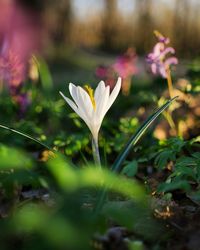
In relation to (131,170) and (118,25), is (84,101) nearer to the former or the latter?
(131,170)

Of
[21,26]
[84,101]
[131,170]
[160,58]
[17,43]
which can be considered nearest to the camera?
[84,101]

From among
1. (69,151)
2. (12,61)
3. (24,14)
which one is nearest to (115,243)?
(69,151)

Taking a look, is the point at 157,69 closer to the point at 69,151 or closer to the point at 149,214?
the point at 69,151

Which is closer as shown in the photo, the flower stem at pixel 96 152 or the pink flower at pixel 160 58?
the flower stem at pixel 96 152

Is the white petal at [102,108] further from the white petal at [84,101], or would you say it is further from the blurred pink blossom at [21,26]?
the blurred pink blossom at [21,26]

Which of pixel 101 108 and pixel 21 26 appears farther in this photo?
pixel 21 26

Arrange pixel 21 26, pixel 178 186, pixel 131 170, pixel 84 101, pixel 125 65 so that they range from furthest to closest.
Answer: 1. pixel 21 26
2. pixel 125 65
3. pixel 131 170
4. pixel 84 101
5. pixel 178 186

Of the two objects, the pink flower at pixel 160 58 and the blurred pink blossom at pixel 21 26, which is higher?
the blurred pink blossom at pixel 21 26

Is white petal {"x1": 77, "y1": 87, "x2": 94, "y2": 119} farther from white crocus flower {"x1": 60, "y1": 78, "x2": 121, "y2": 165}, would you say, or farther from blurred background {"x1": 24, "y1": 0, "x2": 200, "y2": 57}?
blurred background {"x1": 24, "y1": 0, "x2": 200, "y2": 57}

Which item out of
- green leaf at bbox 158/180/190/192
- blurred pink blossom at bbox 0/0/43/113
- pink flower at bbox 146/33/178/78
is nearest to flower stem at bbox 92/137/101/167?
green leaf at bbox 158/180/190/192

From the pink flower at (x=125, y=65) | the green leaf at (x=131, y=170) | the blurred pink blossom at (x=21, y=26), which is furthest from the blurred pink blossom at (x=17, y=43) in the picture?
the green leaf at (x=131, y=170)

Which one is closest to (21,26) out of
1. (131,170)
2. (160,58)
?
(160,58)
